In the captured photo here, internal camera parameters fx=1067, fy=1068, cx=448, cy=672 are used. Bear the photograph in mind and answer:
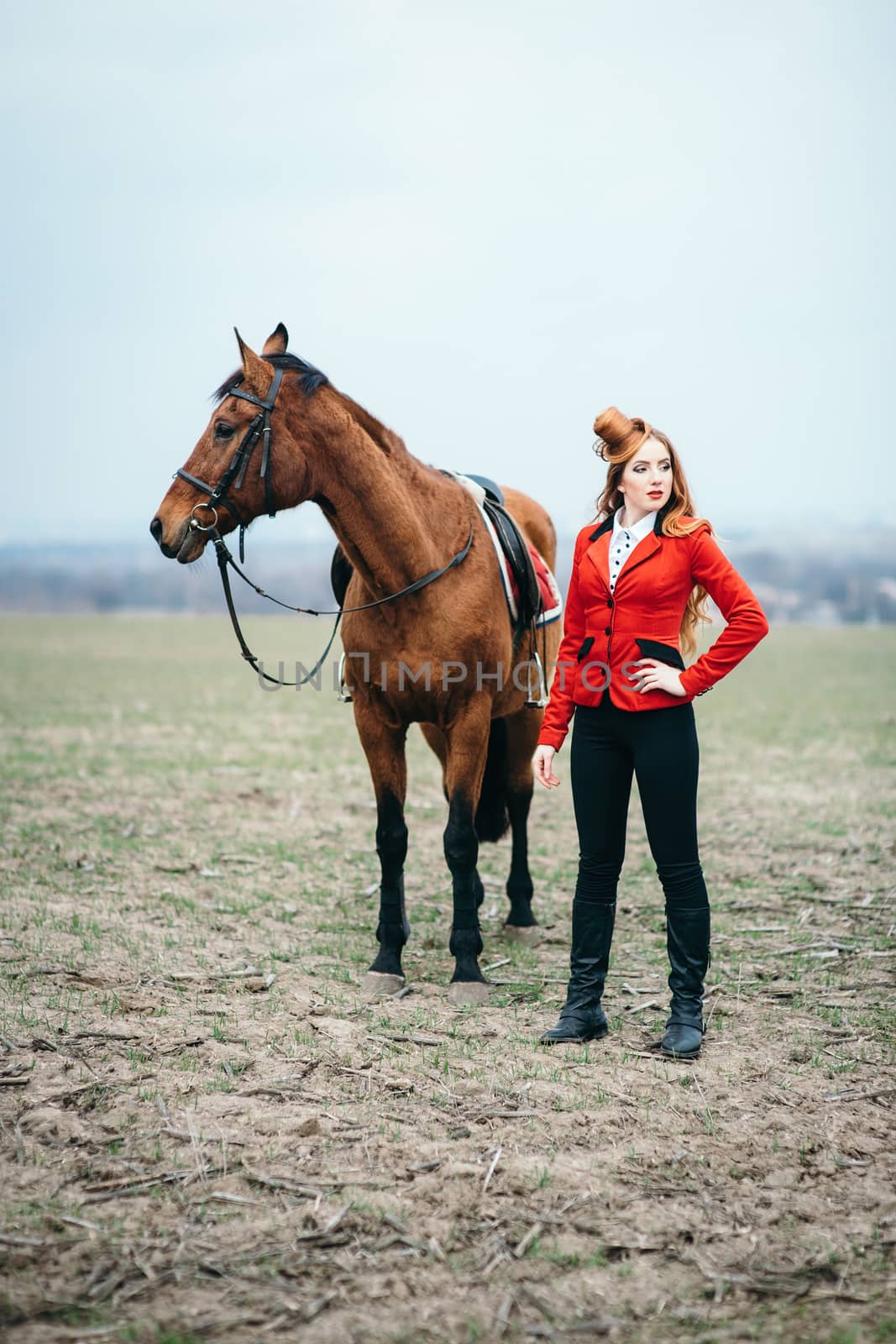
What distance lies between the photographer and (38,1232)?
2.72m

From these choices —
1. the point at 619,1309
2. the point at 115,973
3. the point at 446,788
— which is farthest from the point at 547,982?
the point at 619,1309

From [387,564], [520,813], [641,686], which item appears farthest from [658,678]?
[520,813]

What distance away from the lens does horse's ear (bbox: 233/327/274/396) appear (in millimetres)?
4227

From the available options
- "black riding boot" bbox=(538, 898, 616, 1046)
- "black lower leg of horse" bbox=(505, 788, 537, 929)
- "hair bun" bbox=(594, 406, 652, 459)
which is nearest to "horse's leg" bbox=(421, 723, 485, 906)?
"black lower leg of horse" bbox=(505, 788, 537, 929)

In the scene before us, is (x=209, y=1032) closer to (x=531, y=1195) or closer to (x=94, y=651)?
(x=531, y=1195)

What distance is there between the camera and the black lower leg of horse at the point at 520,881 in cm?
578

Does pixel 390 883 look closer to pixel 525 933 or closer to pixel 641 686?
pixel 525 933

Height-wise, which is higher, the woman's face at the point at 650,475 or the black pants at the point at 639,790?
the woman's face at the point at 650,475

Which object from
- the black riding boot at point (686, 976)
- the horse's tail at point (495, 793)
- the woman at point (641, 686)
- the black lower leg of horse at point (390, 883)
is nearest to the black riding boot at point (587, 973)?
the woman at point (641, 686)

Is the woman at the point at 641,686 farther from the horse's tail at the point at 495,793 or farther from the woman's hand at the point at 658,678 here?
the horse's tail at the point at 495,793

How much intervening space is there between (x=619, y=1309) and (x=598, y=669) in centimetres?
211

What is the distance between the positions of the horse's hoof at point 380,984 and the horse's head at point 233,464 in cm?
202

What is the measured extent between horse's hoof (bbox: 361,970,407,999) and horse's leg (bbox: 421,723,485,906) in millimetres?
519

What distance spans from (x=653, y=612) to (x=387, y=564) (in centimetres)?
124
